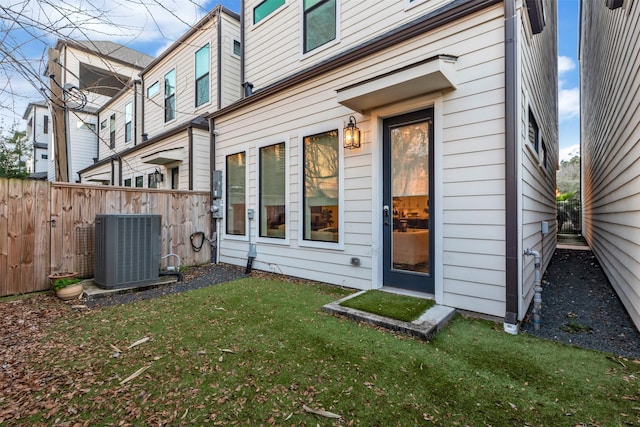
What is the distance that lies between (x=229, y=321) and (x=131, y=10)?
2.89m

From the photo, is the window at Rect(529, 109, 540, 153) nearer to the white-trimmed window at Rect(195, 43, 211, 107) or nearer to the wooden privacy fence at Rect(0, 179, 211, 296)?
the wooden privacy fence at Rect(0, 179, 211, 296)

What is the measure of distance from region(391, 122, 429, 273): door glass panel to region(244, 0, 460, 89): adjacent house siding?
205 cm

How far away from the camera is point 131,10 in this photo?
7.34ft

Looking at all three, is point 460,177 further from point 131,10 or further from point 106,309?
point 106,309

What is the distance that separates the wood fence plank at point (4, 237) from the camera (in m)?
3.83

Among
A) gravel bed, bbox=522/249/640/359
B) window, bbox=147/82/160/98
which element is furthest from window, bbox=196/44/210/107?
gravel bed, bbox=522/249/640/359

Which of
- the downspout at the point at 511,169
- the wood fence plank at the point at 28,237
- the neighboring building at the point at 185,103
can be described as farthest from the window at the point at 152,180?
the downspout at the point at 511,169

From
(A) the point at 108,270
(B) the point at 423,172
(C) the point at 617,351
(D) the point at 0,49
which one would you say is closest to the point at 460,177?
(B) the point at 423,172

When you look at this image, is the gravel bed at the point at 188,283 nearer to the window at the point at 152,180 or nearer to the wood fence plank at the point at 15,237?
the wood fence plank at the point at 15,237

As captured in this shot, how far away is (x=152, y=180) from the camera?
8.95 meters

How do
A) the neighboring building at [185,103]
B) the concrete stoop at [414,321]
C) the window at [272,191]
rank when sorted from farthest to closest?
1. the neighboring building at [185,103]
2. the window at [272,191]
3. the concrete stoop at [414,321]

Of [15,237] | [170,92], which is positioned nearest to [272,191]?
[15,237]

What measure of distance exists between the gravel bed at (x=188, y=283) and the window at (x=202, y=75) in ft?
16.4

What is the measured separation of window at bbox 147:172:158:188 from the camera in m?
8.72
